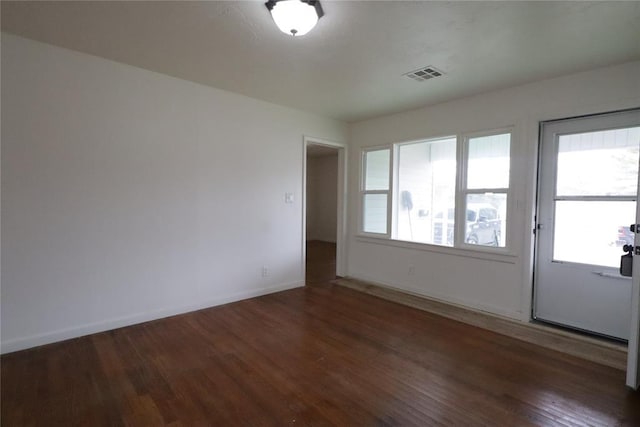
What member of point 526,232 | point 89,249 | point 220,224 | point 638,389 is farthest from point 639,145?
point 89,249

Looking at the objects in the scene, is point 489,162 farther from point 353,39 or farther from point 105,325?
point 105,325

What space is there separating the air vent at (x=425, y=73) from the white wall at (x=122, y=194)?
74.2 inches

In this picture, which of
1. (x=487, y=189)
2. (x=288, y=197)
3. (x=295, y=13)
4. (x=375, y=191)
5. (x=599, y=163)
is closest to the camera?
(x=295, y=13)

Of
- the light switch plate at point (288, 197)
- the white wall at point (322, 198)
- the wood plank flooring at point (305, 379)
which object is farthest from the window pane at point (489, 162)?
the white wall at point (322, 198)

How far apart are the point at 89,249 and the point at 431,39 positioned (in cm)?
355

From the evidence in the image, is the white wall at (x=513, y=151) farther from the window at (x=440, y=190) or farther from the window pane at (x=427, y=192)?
the window pane at (x=427, y=192)

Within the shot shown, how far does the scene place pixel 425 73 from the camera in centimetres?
311

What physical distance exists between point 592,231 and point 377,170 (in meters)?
2.72

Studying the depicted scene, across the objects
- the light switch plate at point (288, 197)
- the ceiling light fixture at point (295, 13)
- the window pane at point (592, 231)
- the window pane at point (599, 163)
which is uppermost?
the ceiling light fixture at point (295, 13)

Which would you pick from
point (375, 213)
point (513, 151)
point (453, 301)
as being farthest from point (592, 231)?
point (375, 213)

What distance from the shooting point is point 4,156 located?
2.50 meters

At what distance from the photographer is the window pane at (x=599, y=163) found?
285 cm

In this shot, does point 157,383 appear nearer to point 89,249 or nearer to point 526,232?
point 89,249

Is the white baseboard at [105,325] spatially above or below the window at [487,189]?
below
